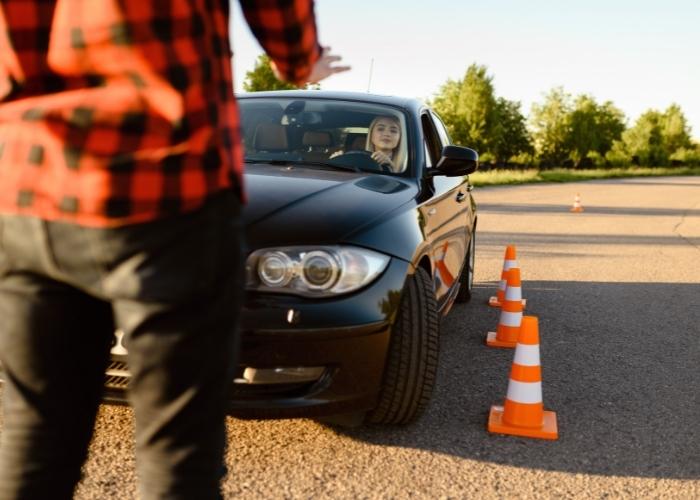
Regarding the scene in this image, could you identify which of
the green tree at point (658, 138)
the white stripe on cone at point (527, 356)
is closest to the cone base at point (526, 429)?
the white stripe on cone at point (527, 356)

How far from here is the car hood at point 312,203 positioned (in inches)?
124

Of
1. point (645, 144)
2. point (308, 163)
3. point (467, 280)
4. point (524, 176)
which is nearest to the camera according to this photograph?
point (308, 163)

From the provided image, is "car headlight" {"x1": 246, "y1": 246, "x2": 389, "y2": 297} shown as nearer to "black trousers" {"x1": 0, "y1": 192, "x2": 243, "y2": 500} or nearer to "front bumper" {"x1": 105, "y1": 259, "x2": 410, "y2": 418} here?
Result: "front bumper" {"x1": 105, "y1": 259, "x2": 410, "y2": 418}

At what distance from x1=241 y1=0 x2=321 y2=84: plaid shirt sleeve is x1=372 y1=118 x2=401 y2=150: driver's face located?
3.06 m

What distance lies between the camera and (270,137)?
188 inches

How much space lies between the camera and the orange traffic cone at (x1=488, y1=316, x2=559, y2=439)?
146 inches

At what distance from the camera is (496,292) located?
7391mm

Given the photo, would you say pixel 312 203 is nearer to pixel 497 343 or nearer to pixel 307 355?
pixel 307 355

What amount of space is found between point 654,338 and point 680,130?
106121mm

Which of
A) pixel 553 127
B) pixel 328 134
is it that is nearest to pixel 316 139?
pixel 328 134

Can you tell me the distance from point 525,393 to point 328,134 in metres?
1.88

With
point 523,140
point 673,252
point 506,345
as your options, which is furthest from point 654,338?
point 523,140

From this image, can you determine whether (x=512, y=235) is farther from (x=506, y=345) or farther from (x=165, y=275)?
(x=165, y=275)

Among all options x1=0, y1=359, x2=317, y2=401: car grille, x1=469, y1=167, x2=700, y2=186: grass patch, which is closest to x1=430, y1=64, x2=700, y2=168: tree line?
x1=469, y1=167, x2=700, y2=186: grass patch
